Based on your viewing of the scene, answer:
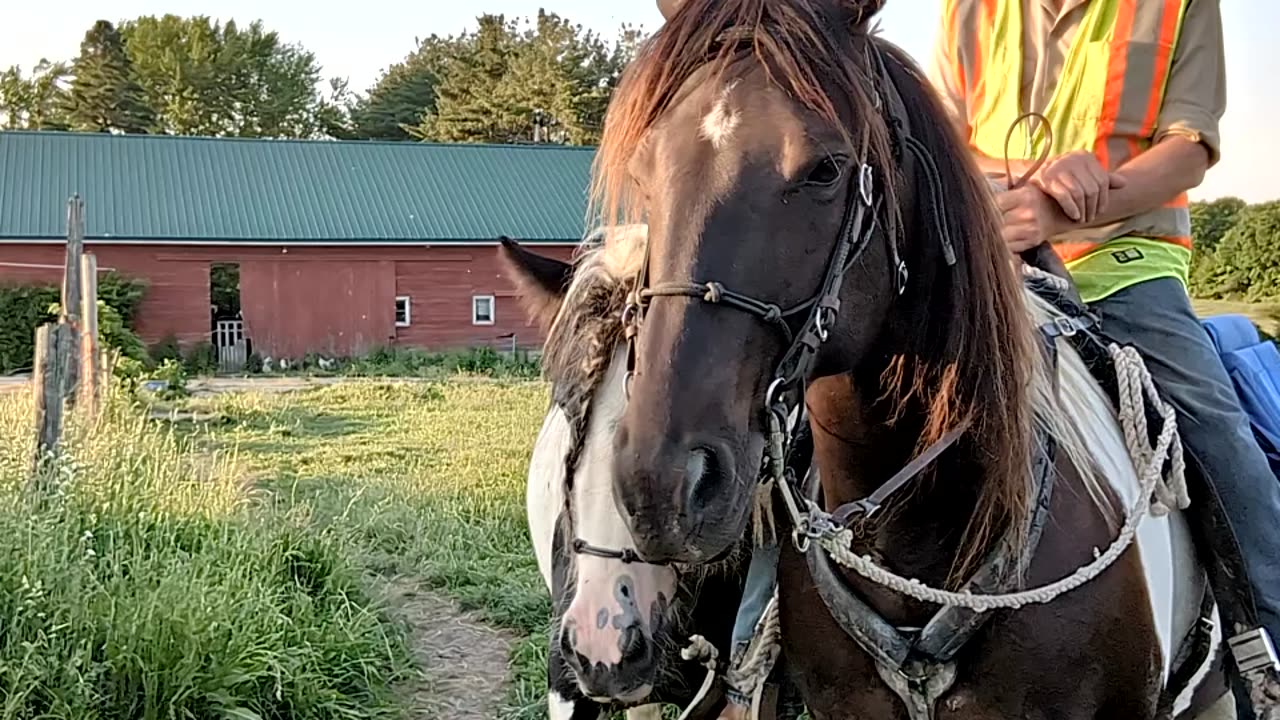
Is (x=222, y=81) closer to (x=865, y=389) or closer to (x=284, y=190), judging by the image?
(x=284, y=190)

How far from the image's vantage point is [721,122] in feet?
5.67

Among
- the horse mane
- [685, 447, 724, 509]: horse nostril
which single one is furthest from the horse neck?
[685, 447, 724, 509]: horse nostril

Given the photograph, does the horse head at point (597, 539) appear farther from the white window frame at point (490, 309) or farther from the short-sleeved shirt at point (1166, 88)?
the white window frame at point (490, 309)

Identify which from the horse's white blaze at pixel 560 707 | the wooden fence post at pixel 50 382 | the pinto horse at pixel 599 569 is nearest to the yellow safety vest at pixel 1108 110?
the pinto horse at pixel 599 569

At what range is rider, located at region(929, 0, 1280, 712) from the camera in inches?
97.7

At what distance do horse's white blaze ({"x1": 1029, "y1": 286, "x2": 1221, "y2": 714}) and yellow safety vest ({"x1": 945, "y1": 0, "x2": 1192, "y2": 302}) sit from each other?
0.35 meters

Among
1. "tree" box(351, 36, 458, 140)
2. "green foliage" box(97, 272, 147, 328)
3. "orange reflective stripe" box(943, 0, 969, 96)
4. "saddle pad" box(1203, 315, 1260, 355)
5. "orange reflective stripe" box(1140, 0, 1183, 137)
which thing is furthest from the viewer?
"tree" box(351, 36, 458, 140)

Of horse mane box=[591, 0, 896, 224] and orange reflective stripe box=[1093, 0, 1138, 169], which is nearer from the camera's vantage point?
horse mane box=[591, 0, 896, 224]

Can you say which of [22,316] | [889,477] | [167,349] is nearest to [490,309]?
[167,349]

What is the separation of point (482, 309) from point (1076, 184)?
2929cm

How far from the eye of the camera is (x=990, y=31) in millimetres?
2973

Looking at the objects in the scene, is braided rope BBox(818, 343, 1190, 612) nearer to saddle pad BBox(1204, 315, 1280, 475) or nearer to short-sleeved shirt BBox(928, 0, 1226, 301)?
short-sleeved shirt BBox(928, 0, 1226, 301)

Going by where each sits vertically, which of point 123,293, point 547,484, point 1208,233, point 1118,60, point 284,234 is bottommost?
point 547,484

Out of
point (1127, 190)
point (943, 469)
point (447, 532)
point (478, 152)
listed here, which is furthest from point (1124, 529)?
point (478, 152)
